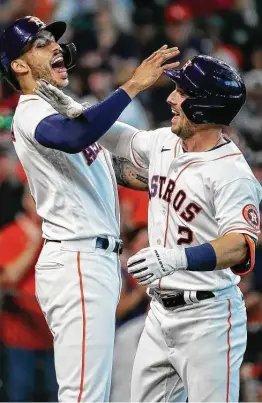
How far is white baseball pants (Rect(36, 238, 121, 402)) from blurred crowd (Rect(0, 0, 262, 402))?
5.01 ft

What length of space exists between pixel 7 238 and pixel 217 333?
2.48 m

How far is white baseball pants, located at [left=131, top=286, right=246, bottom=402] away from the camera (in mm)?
4270

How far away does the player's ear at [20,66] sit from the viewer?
4.57 m

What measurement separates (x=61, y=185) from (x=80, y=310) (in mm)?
A: 584

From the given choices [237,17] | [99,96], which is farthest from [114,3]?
[99,96]

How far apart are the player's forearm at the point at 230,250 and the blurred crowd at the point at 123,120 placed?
2.10m

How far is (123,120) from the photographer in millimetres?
8398


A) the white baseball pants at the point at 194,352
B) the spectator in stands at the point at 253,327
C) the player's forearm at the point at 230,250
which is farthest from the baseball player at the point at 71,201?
the spectator in stands at the point at 253,327

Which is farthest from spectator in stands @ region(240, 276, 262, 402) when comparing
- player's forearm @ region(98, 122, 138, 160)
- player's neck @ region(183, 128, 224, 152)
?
player's neck @ region(183, 128, 224, 152)

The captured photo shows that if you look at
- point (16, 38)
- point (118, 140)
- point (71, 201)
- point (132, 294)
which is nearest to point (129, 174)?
point (118, 140)

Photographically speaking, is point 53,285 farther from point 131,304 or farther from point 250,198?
point 131,304

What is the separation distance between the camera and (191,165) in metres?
4.34

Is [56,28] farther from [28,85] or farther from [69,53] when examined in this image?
[28,85]

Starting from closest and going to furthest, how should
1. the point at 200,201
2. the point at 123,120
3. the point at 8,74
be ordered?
the point at 200,201
the point at 8,74
the point at 123,120
